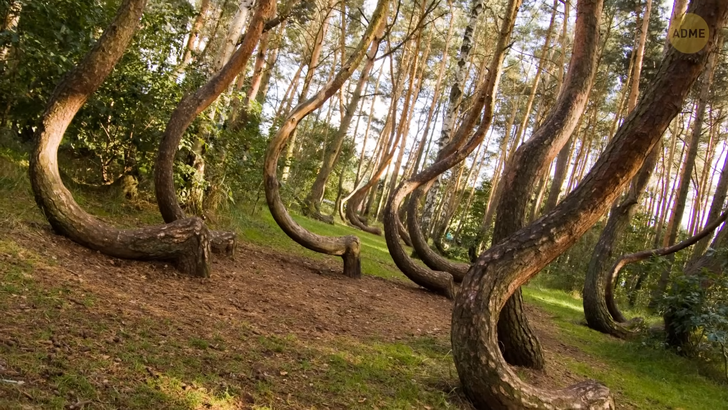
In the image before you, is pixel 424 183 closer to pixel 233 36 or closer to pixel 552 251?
pixel 233 36

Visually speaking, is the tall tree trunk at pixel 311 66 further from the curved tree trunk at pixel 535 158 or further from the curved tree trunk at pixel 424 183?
the curved tree trunk at pixel 535 158

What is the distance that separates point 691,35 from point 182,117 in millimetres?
4871

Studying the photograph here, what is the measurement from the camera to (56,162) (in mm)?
4703

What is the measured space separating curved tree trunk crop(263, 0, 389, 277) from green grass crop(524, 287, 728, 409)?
3285 mm

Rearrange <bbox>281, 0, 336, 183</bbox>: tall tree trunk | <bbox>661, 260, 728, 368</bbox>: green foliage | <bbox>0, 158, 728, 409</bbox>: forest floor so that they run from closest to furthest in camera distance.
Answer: <bbox>0, 158, 728, 409</bbox>: forest floor, <bbox>661, 260, 728, 368</bbox>: green foliage, <bbox>281, 0, 336, 183</bbox>: tall tree trunk

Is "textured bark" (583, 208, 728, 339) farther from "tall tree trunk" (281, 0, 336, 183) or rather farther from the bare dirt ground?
"tall tree trunk" (281, 0, 336, 183)

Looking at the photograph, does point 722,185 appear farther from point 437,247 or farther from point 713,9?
point 713,9

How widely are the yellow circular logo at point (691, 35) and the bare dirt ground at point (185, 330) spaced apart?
281 cm

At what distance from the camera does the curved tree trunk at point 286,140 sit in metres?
6.91

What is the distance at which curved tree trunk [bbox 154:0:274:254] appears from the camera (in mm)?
5742

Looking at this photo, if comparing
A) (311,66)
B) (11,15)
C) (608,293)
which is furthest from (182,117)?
(311,66)

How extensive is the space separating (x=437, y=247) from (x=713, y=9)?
14364 mm

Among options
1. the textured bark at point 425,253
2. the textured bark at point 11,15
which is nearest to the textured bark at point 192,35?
the textured bark at point 11,15

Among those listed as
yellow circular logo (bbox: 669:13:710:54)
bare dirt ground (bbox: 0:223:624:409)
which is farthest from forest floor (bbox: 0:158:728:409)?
yellow circular logo (bbox: 669:13:710:54)
